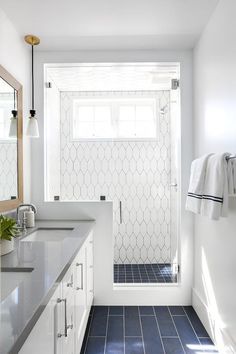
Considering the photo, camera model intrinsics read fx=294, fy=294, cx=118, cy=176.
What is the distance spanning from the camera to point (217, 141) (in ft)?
6.61

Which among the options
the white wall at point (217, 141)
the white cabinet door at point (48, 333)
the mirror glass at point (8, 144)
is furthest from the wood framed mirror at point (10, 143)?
the white wall at point (217, 141)

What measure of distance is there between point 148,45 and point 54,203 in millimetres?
1628

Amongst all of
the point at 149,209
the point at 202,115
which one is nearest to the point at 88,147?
the point at 149,209

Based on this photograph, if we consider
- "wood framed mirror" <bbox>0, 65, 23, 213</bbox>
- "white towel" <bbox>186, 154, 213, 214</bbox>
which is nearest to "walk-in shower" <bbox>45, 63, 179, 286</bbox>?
"wood framed mirror" <bbox>0, 65, 23, 213</bbox>

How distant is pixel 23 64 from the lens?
8.14ft

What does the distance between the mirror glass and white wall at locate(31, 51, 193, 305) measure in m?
0.42

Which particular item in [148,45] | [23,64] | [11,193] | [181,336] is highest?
[148,45]

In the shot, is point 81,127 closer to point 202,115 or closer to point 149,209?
point 149,209

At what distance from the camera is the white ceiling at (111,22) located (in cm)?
200

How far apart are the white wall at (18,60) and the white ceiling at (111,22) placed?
8 cm

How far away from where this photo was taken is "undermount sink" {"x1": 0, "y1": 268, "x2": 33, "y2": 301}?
1031 mm

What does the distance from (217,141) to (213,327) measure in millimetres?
1324

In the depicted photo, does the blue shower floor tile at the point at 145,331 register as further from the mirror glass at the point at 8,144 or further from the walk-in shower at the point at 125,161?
the mirror glass at the point at 8,144

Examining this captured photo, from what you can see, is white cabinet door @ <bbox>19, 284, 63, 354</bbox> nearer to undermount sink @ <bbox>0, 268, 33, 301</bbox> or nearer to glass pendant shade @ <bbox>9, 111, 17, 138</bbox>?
undermount sink @ <bbox>0, 268, 33, 301</bbox>
